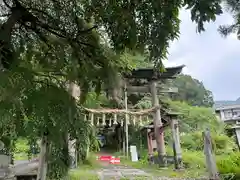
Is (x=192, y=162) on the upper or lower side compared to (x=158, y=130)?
lower

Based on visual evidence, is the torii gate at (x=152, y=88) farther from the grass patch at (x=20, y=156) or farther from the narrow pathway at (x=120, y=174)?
the grass patch at (x=20, y=156)

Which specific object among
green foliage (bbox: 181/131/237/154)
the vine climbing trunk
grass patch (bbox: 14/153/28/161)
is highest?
green foliage (bbox: 181/131/237/154)

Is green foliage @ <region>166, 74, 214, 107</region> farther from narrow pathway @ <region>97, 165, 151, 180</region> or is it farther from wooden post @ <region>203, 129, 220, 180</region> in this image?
wooden post @ <region>203, 129, 220, 180</region>

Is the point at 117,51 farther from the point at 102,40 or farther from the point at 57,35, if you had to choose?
the point at 57,35

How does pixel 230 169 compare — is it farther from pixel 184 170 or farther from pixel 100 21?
pixel 100 21

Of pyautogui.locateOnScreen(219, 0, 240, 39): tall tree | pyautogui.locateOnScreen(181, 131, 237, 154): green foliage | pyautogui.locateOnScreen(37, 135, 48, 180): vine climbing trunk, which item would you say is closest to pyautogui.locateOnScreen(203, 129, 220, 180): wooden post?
pyautogui.locateOnScreen(219, 0, 240, 39): tall tree

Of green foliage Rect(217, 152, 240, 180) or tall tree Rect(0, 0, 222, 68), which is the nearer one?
tall tree Rect(0, 0, 222, 68)

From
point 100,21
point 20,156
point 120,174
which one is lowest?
point 120,174

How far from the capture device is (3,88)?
2.03 m

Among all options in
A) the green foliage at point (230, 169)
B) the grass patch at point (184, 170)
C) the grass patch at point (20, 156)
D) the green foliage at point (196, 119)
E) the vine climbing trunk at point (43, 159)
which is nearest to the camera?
the vine climbing trunk at point (43, 159)

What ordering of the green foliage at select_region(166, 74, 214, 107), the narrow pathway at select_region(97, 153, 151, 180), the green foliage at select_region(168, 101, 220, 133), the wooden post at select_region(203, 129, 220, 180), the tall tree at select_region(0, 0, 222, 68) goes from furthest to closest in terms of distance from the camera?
1. the green foliage at select_region(166, 74, 214, 107)
2. the green foliage at select_region(168, 101, 220, 133)
3. the narrow pathway at select_region(97, 153, 151, 180)
4. the wooden post at select_region(203, 129, 220, 180)
5. the tall tree at select_region(0, 0, 222, 68)

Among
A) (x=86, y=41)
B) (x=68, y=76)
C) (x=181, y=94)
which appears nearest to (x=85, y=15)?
(x=86, y=41)

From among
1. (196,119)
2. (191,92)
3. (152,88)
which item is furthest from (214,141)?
(191,92)

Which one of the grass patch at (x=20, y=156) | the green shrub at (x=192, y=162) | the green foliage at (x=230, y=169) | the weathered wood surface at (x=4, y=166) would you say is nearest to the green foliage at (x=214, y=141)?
the green shrub at (x=192, y=162)
